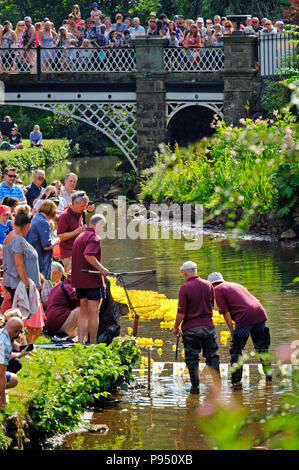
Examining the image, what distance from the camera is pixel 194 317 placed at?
35.7 feet

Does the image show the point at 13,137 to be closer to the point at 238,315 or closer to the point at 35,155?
the point at 35,155

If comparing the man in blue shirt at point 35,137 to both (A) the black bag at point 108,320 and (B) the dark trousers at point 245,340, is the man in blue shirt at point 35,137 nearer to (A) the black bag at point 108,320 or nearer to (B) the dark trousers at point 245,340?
(A) the black bag at point 108,320

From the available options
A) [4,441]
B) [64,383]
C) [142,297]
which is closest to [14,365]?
[64,383]

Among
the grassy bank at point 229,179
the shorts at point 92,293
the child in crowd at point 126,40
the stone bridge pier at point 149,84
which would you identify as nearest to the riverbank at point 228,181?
the grassy bank at point 229,179

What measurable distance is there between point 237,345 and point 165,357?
1.35 metres

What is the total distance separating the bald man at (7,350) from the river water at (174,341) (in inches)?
29.9

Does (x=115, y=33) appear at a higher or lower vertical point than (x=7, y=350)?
higher

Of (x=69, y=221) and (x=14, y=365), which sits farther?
(x=69, y=221)

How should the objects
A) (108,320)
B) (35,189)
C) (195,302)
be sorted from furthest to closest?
(35,189), (108,320), (195,302)

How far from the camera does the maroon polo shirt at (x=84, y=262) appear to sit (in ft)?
37.6

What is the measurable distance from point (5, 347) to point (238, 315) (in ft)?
10.7

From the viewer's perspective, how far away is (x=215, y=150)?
25.6 m

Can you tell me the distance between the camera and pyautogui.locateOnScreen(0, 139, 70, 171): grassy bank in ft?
129
